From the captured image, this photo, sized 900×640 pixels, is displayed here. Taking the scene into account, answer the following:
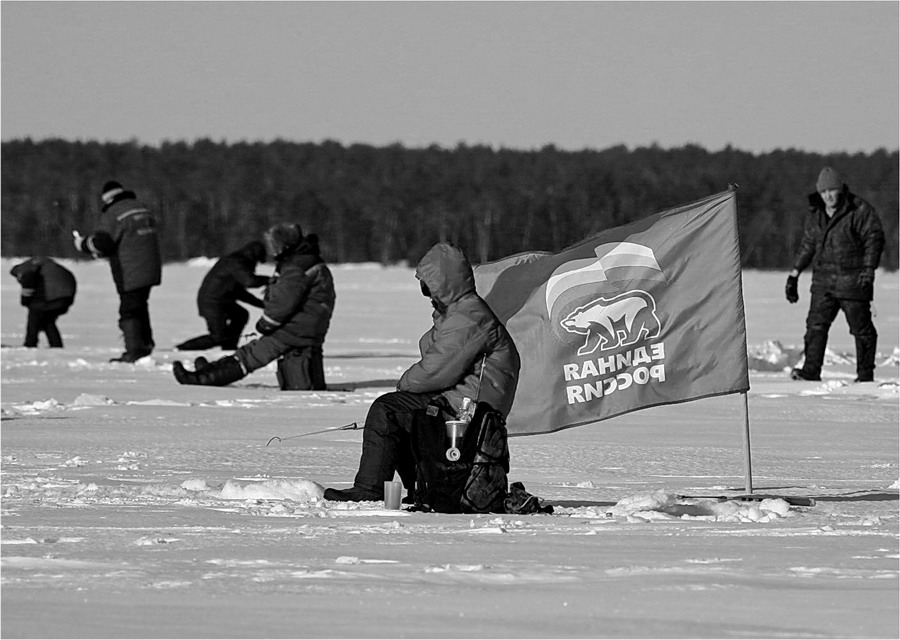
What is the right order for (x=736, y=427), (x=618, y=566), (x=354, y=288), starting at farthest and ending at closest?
(x=354, y=288) → (x=736, y=427) → (x=618, y=566)

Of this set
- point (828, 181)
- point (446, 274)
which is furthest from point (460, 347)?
point (828, 181)

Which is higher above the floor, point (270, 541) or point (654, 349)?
point (654, 349)

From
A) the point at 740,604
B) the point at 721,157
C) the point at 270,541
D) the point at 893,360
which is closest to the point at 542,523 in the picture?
the point at 270,541

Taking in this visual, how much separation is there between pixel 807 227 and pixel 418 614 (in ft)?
37.5

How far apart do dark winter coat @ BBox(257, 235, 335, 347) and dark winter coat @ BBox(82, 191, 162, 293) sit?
303cm

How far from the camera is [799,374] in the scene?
607 inches

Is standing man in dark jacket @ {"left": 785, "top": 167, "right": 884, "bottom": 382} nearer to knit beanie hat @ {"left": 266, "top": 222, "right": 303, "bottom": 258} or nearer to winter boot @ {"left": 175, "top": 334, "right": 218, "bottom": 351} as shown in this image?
knit beanie hat @ {"left": 266, "top": 222, "right": 303, "bottom": 258}

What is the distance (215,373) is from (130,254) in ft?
9.43

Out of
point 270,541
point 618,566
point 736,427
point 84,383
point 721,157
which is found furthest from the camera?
point 721,157

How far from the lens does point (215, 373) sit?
14.0m

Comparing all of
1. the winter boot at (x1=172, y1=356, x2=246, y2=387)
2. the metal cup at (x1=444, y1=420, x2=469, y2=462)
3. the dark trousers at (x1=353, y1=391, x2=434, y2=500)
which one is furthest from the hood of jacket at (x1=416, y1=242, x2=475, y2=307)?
the winter boot at (x1=172, y1=356, x2=246, y2=387)

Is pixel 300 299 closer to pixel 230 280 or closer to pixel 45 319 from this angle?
pixel 230 280

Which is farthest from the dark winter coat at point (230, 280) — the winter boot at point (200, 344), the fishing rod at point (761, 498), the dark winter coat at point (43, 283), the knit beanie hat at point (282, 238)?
the fishing rod at point (761, 498)

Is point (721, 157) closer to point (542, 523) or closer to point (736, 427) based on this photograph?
point (736, 427)
